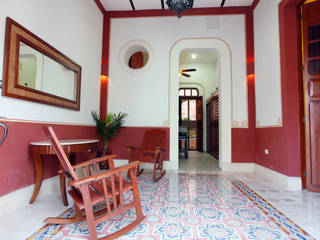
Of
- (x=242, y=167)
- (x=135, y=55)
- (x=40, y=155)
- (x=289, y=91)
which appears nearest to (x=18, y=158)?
(x=40, y=155)

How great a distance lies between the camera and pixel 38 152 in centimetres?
211

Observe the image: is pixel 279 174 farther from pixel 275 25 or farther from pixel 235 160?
pixel 275 25

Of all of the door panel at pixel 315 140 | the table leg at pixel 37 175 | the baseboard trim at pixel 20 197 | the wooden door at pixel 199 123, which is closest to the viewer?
the baseboard trim at pixel 20 197

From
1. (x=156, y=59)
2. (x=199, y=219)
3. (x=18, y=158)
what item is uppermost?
(x=156, y=59)

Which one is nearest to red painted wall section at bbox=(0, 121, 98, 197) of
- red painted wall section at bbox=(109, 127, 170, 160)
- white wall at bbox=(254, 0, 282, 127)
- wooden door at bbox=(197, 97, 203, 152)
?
red painted wall section at bbox=(109, 127, 170, 160)

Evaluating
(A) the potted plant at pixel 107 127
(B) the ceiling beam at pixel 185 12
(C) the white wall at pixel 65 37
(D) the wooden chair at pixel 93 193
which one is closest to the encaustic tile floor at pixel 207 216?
(D) the wooden chair at pixel 93 193

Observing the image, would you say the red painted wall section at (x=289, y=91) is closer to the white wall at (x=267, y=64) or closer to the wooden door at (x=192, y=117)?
the white wall at (x=267, y=64)

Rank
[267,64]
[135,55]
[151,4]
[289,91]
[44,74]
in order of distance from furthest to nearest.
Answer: [135,55] < [151,4] < [267,64] < [289,91] < [44,74]

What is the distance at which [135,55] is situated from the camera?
504 cm

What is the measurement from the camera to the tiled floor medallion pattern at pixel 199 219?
1.56 metres

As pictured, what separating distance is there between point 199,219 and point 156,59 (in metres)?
3.71

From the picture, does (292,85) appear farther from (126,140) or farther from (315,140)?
(126,140)

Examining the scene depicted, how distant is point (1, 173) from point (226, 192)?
2.95 meters

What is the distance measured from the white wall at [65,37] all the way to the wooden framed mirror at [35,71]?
0.25 ft
